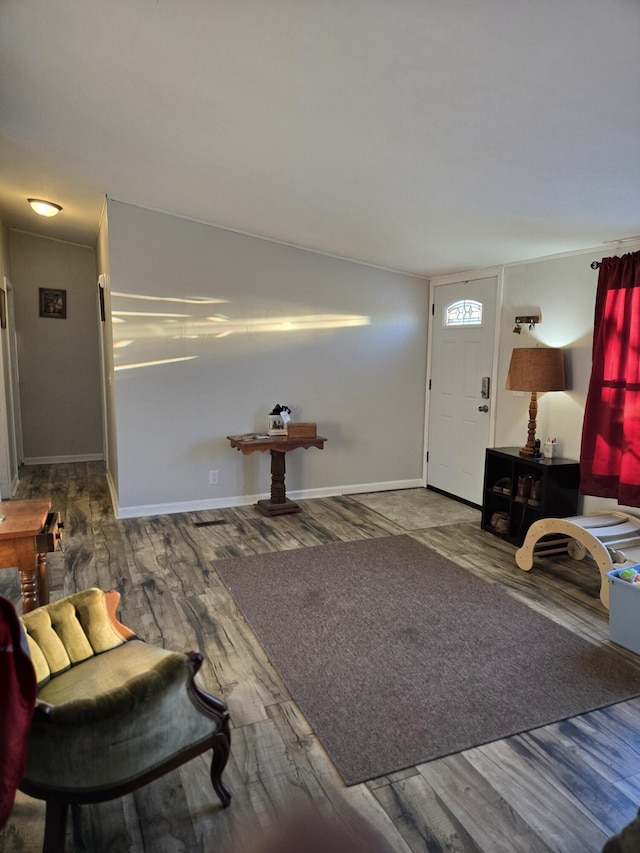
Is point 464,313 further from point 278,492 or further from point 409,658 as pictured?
point 409,658

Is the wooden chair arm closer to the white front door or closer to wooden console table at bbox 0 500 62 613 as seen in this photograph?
wooden console table at bbox 0 500 62 613

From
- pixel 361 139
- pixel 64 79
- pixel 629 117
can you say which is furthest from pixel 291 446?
pixel 629 117

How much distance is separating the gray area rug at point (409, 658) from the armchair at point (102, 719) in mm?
605

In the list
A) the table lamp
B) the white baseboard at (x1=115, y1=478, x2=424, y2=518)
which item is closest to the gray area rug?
the white baseboard at (x1=115, y1=478, x2=424, y2=518)

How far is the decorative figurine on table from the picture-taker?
4.65 m

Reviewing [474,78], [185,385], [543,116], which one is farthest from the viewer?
[185,385]

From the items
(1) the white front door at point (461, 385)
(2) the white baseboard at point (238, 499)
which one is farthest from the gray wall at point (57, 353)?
(1) the white front door at point (461, 385)

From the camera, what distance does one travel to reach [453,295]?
502 cm

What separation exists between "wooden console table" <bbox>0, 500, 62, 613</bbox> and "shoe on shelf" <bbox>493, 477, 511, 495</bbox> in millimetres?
3008

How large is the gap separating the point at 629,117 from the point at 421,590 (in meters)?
2.45

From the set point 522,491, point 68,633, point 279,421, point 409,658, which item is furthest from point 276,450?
point 68,633

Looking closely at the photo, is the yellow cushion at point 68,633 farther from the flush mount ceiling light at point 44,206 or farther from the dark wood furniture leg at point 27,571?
the flush mount ceiling light at point 44,206

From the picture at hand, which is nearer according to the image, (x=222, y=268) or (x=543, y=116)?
(x=543, y=116)

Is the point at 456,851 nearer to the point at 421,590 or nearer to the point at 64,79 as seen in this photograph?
the point at 421,590
